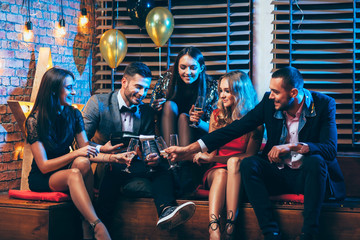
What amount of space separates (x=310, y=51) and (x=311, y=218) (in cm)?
253

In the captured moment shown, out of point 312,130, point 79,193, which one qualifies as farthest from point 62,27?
point 312,130

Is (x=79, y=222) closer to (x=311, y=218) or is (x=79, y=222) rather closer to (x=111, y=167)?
(x=111, y=167)

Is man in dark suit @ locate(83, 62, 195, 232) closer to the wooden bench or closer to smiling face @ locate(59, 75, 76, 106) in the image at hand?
the wooden bench

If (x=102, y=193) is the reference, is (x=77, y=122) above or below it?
above

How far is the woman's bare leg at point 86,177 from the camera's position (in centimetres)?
306

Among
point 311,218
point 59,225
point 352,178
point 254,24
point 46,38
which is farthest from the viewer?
point 254,24

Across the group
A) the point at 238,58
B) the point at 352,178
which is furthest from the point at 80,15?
the point at 352,178

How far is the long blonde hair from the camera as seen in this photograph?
3.39 meters

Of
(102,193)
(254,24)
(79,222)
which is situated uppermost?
(254,24)

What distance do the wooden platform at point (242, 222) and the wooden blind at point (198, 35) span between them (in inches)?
87.7

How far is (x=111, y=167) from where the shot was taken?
3.33 m

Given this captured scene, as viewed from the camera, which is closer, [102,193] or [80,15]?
[102,193]

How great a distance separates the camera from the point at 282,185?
10.2 ft

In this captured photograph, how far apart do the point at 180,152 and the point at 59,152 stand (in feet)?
3.04
